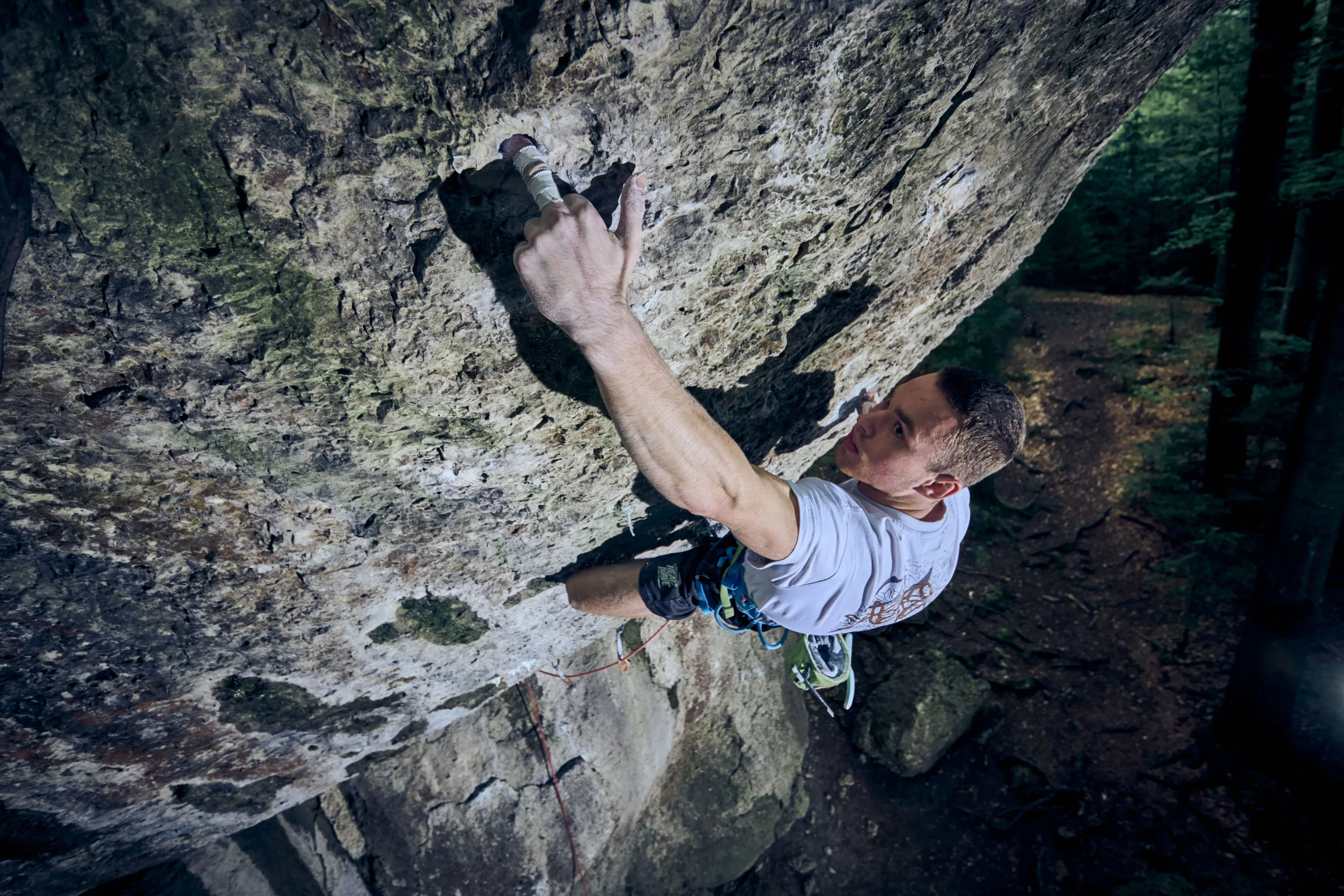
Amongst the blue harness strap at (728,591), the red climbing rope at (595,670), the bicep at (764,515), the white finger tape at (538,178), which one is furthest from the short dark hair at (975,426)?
the red climbing rope at (595,670)

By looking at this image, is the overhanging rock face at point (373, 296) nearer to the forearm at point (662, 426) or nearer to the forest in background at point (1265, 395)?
the forearm at point (662, 426)

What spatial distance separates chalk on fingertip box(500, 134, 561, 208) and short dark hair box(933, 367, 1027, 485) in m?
1.66

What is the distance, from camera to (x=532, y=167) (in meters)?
1.51

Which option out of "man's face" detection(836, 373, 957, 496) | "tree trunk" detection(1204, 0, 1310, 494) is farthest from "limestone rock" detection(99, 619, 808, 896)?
"tree trunk" detection(1204, 0, 1310, 494)

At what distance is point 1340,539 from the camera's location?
6777 mm

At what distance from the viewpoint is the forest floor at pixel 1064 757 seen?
5.26 m

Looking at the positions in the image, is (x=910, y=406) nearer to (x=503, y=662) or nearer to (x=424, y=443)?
(x=424, y=443)

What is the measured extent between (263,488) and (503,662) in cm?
176

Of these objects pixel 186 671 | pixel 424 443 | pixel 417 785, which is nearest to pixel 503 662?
pixel 417 785

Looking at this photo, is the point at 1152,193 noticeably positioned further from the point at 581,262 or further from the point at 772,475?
the point at 581,262

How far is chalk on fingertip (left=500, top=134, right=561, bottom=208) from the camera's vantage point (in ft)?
4.92

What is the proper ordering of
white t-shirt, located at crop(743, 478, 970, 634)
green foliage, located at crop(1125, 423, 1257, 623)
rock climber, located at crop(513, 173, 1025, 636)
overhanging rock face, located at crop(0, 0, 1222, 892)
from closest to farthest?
overhanging rock face, located at crop(0, 0, 1222, 892), rock climber, located at crop(513, 173, 1025, 636), white t-shirt, located at crop(743, 478, 970, 634), green foliage, located at crop(1125, 423, 1257, 623)

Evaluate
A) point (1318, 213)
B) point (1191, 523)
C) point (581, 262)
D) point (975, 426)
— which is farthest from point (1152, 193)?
point (581, 262)

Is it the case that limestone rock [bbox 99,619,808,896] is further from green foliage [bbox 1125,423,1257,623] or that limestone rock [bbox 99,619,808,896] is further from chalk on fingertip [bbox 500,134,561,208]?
green foliage [bbox 1125,423,1257,623]
